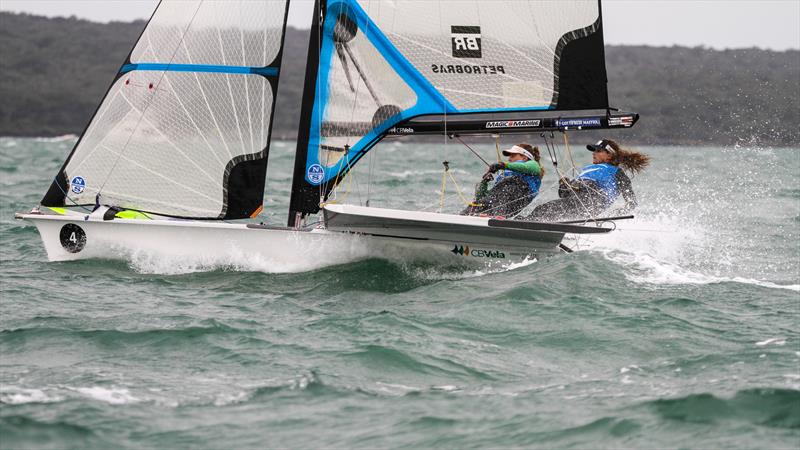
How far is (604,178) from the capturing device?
1052 cm

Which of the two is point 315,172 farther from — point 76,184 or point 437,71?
point 76,184

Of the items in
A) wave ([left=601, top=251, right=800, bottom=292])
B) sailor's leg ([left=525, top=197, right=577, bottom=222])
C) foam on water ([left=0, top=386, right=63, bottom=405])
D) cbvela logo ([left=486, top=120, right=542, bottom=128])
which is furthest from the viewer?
sailor's leg ([left=525, top=197, right=577, bottom=222])

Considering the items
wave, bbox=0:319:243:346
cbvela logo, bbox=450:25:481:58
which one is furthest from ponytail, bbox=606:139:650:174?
wave, bbox=0:319:243:346

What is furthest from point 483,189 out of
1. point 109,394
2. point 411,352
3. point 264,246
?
point 109,394

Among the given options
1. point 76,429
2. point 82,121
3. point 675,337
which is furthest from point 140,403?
point 82,121

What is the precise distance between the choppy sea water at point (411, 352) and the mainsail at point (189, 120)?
77 centimetres

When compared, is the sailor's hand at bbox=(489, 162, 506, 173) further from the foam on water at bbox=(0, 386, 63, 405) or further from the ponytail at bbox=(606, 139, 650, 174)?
the foam on water at bbox=(0, 386, 63, 405)

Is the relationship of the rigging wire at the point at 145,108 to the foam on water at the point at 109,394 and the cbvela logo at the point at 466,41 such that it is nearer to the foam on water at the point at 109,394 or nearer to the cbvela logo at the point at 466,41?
the cbvela logo at the point at 466,41

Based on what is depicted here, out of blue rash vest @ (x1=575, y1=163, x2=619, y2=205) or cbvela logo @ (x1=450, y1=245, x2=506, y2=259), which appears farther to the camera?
blue rash vest @ (x1=575, y1=163, x2=619, y2=205)

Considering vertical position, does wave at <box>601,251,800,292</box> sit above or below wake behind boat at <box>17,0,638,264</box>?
below

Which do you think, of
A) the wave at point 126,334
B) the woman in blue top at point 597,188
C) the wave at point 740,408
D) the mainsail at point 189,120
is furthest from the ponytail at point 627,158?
the wave at point 740,408

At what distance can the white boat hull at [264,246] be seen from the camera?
10031 millimetres

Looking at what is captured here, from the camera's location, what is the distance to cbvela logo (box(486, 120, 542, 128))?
33.7 feet

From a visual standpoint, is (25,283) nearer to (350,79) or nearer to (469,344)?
(350,79)
